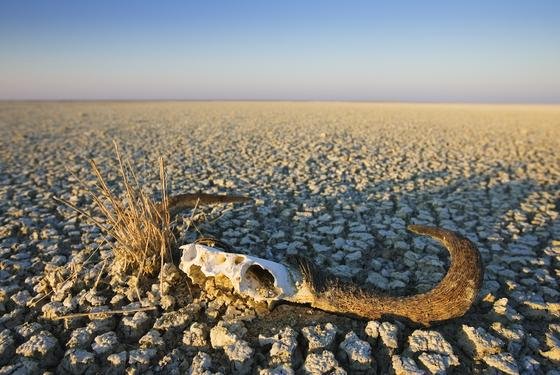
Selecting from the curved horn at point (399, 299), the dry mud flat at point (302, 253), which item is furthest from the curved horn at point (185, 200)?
the curved horn at point (399, 299)

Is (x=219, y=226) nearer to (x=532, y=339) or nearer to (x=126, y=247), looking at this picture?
(x=126, y=247)

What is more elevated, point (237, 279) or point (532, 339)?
point (237, 279)

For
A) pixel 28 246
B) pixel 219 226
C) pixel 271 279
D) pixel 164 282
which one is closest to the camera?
pixel 271 279

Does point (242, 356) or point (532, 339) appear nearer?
point (242, 356)

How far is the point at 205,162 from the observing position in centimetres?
557

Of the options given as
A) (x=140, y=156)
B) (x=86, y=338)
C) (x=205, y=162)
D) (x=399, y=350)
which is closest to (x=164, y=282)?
(x=86, y=338)

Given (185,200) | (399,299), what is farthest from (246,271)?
(185,200)

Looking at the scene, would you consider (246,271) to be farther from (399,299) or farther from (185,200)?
(185,200)

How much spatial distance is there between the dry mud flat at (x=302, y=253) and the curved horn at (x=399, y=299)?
0.06 m

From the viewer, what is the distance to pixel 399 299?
1.96 m

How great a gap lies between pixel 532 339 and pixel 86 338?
2.00 m

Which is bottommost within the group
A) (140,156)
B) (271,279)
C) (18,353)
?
(140,156)

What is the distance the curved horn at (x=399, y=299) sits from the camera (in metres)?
1.90

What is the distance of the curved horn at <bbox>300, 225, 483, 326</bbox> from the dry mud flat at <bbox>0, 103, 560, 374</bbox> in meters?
0.06
